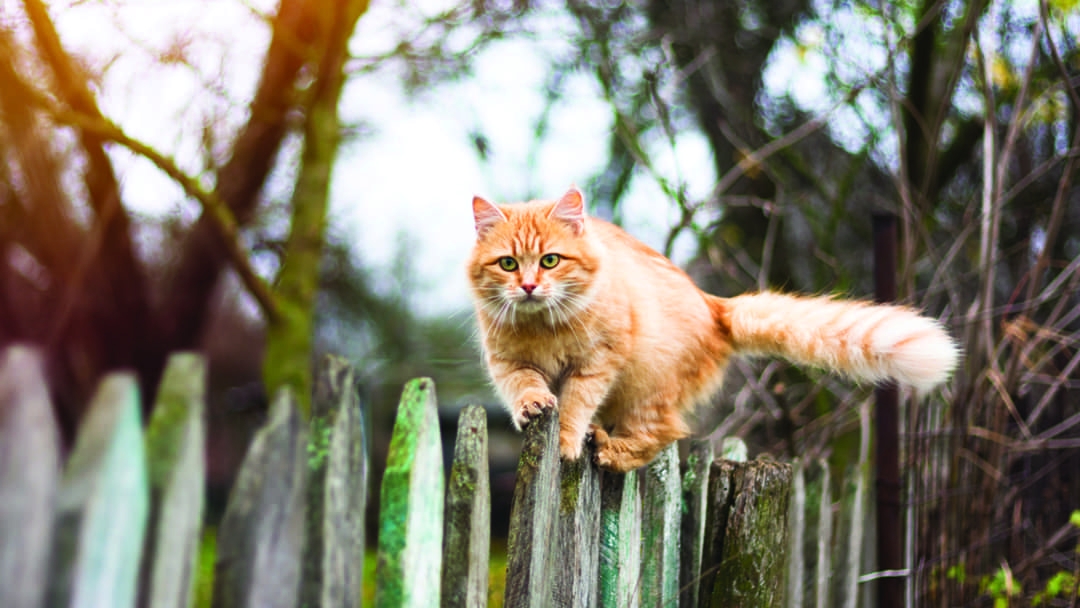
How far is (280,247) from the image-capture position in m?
6.60

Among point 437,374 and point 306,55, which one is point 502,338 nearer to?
point 306,55

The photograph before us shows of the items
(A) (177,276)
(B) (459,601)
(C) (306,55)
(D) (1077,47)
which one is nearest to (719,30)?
(D) (1077,47)

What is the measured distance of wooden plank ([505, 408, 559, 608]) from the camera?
160cm

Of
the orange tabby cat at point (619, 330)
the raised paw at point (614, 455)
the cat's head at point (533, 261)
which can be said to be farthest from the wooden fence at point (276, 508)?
the cat's head at point (533, 261)

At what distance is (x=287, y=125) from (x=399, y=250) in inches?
99.4

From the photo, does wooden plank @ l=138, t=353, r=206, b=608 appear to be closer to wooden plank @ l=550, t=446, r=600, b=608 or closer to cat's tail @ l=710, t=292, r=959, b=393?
wooden plank @ l=550, t=446, r=600, b=608

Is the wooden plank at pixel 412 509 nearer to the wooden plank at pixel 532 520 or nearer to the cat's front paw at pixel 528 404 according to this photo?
the wooden plank at pixel 532 520

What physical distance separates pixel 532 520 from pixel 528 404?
53cm

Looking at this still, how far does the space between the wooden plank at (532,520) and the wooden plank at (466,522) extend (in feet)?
0.38

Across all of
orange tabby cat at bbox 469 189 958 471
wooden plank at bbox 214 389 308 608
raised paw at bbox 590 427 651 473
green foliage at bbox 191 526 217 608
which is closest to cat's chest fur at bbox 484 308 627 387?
orange tabby cat at bbox 469 189 958 471

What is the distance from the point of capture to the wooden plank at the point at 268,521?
1135 mm

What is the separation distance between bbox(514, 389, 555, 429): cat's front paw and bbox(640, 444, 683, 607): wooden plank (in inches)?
14.8

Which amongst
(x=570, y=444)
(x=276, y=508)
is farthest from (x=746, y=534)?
(x=276, y=508)

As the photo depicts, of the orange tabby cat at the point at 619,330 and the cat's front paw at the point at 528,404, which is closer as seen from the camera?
the cat's front paw at the point at 528,404
